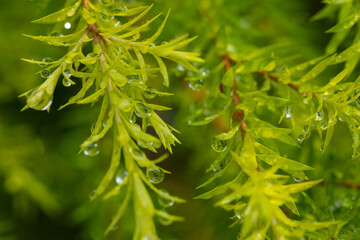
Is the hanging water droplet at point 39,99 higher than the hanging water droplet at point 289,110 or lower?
higher

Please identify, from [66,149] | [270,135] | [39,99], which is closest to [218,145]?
[270,135]

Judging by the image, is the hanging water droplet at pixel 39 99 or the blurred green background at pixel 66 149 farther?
the blurred green background at pixel 66 149

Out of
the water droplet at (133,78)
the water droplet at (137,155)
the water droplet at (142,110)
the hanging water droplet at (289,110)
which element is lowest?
the hanging water droplet at (289,110)

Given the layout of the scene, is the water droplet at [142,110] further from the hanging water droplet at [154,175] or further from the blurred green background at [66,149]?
the blurred green background at [66,149]

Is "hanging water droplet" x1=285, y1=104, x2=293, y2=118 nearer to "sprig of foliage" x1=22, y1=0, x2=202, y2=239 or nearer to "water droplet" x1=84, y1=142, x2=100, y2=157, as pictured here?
"sprig of foliage" x1=22, y1=0, x2=202, y2=239

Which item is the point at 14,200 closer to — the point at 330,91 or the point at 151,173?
the point at 151,173

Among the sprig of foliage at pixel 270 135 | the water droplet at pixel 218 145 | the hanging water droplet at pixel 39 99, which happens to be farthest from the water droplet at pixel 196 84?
the hanging water droplet at pixel 39 99
